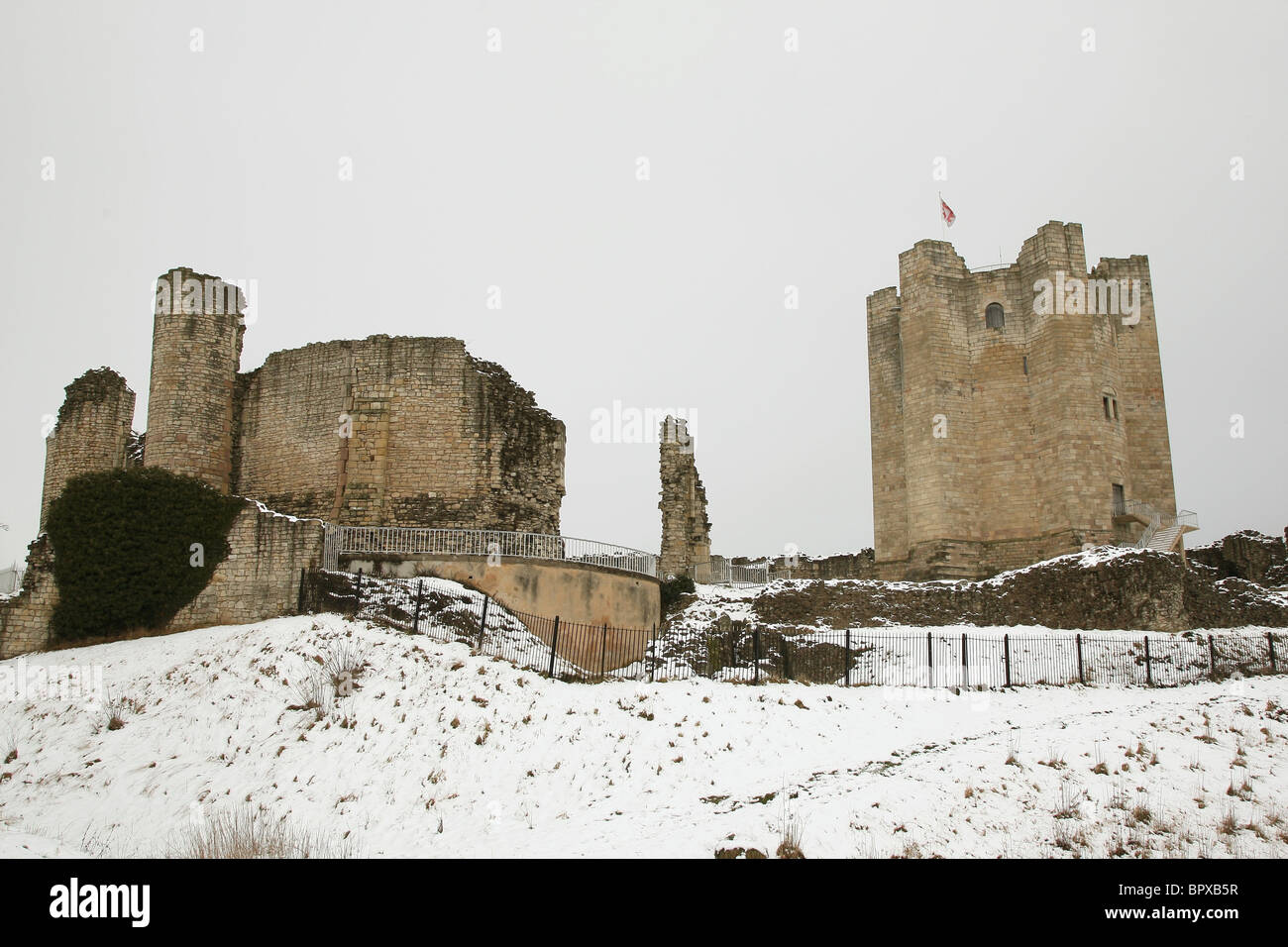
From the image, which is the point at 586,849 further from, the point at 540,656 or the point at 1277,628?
the point at 1277,628

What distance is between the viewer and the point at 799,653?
22047mm

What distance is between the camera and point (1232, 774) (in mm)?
14070

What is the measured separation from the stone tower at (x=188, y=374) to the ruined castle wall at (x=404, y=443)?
138cm

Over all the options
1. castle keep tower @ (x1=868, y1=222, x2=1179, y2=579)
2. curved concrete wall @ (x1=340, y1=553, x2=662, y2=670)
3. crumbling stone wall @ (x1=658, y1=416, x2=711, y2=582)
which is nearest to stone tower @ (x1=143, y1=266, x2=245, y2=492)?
curved concrete wall @ (x1=340, y1=553, x2=662, y2=670)

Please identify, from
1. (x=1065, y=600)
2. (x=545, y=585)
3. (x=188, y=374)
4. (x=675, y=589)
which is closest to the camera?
(x=545, y=585)

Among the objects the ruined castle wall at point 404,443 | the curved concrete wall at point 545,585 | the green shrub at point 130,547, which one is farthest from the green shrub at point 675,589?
the green shrub at point 130,547

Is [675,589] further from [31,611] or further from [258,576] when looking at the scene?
[31,611]

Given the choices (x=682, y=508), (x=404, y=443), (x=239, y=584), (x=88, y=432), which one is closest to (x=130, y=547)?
(x=239, y=584)

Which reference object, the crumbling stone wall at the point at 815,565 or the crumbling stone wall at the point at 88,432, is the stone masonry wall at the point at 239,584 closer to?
the crumbling stone wall at the point at 88,432

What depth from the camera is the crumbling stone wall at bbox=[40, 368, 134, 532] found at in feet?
95.8

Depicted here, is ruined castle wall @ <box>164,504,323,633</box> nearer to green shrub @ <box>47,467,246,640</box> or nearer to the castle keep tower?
green shrub @ <box>47,467,246,640</box>

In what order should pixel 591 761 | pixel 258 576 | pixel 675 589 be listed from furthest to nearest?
pixel 675 589
pixel 258 576
pixel 591 761

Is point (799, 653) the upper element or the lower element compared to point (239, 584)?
lower

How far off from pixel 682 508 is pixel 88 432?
710 inches
